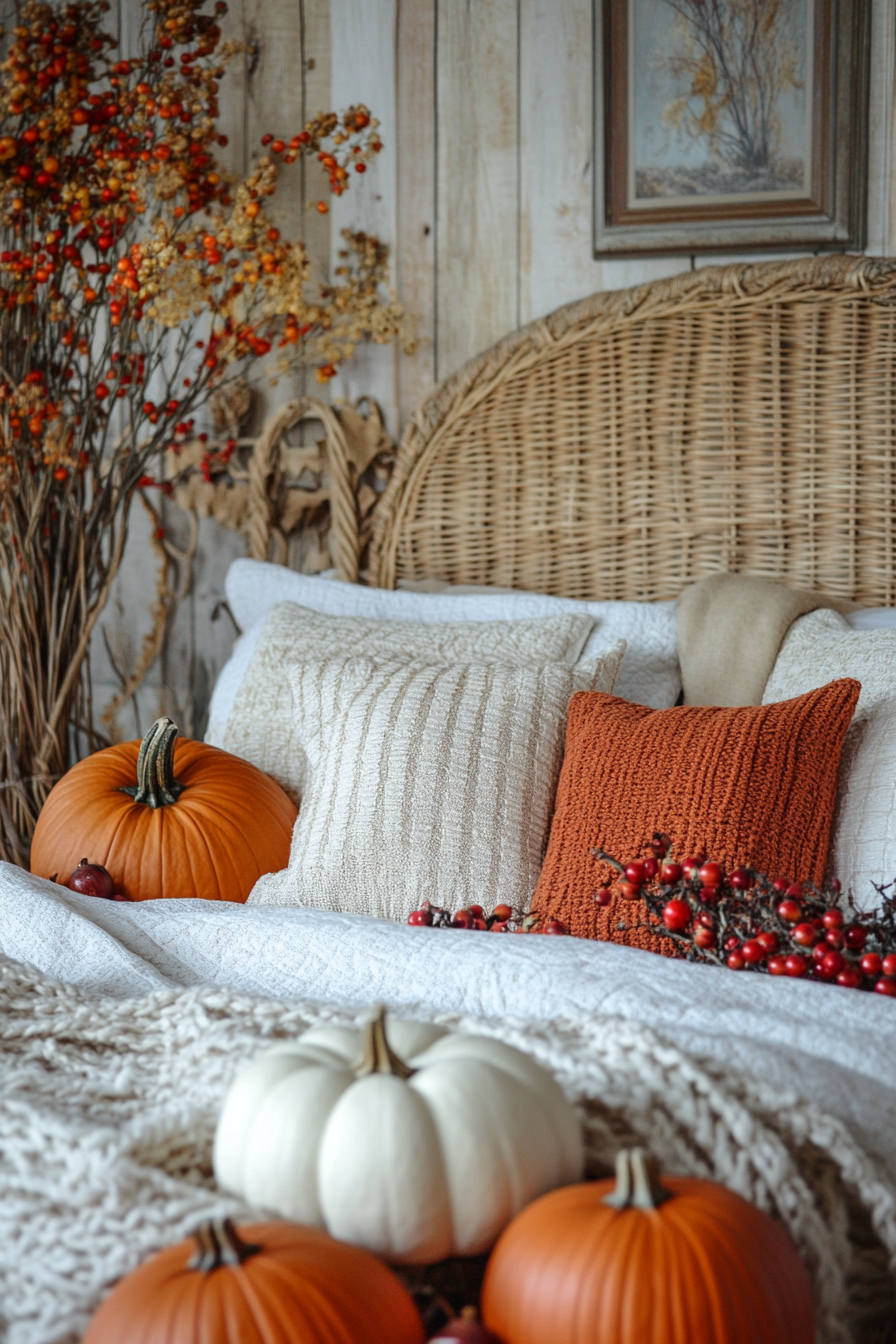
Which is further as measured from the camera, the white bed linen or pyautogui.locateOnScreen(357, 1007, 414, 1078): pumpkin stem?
the white bed linen

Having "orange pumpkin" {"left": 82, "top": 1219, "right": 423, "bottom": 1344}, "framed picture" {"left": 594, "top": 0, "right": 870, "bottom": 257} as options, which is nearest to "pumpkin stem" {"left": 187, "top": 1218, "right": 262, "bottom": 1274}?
"orange pumpkin" {"left": 82, "top": 1219, "right": 423, "bottom": 1344}

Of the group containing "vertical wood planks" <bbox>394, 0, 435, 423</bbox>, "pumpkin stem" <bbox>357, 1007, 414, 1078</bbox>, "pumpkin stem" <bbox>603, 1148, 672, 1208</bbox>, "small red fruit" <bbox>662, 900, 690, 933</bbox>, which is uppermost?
"vertical wood planks" <bbox>394, 0, 435, 423</bbox>

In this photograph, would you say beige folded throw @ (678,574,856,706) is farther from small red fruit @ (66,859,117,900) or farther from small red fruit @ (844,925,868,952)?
small red fruit @ (66,859,117,900)

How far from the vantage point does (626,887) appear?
1116 millimetres

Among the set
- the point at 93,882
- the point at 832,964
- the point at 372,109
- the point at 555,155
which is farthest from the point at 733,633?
the point at 372,109

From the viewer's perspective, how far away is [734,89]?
76.0 inches

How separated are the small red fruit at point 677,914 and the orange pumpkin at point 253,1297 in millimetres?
533

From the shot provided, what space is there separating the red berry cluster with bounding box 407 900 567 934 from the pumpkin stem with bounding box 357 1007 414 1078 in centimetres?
53

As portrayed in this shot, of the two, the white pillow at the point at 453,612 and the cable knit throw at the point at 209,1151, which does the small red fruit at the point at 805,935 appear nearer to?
the cable knit throw at the point at 209,1151

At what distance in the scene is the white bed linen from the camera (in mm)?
796

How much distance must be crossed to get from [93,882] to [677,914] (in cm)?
80

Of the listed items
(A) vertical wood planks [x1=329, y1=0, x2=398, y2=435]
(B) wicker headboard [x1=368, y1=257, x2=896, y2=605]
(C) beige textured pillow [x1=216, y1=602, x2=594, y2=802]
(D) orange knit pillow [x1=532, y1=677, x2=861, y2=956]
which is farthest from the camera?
(A) vertical wood planks [x1=329, y1=0, x2=398, y2=435]

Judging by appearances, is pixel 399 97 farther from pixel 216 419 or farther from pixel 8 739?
pixel 8 739

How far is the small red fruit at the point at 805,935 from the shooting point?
101cm
